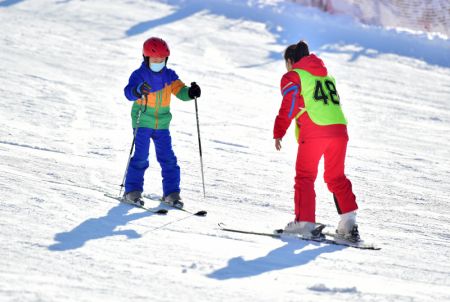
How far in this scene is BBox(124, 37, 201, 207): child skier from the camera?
6.49 meters

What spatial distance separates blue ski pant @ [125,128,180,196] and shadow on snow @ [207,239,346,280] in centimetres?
139

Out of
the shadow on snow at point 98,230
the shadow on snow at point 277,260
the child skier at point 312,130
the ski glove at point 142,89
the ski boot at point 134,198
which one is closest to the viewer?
the shadow on snow at point 277,260

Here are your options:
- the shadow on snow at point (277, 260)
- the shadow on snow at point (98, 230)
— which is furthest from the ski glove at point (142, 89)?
the shadow on snow at point (277, 260)

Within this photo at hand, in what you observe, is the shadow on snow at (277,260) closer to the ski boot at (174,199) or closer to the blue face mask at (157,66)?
the ski boot at (174,199)

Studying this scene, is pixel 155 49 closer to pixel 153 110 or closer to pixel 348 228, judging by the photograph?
pixel 153 110

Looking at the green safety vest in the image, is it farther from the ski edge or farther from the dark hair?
the ski edge

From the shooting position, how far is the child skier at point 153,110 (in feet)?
21.3

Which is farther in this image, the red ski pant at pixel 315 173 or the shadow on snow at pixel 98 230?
the red ski pant at pixel 315 173

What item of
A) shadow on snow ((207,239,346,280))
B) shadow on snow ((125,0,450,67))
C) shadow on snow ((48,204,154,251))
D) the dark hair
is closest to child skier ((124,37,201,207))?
shadow on snow ((48,204,154,251))

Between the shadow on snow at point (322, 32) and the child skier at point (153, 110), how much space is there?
28.5 feet

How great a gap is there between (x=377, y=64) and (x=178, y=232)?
10408 mm

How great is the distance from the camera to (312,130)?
230 inches

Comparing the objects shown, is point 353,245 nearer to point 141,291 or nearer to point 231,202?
point 231,202

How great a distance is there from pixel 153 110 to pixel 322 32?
1044 centimetres
